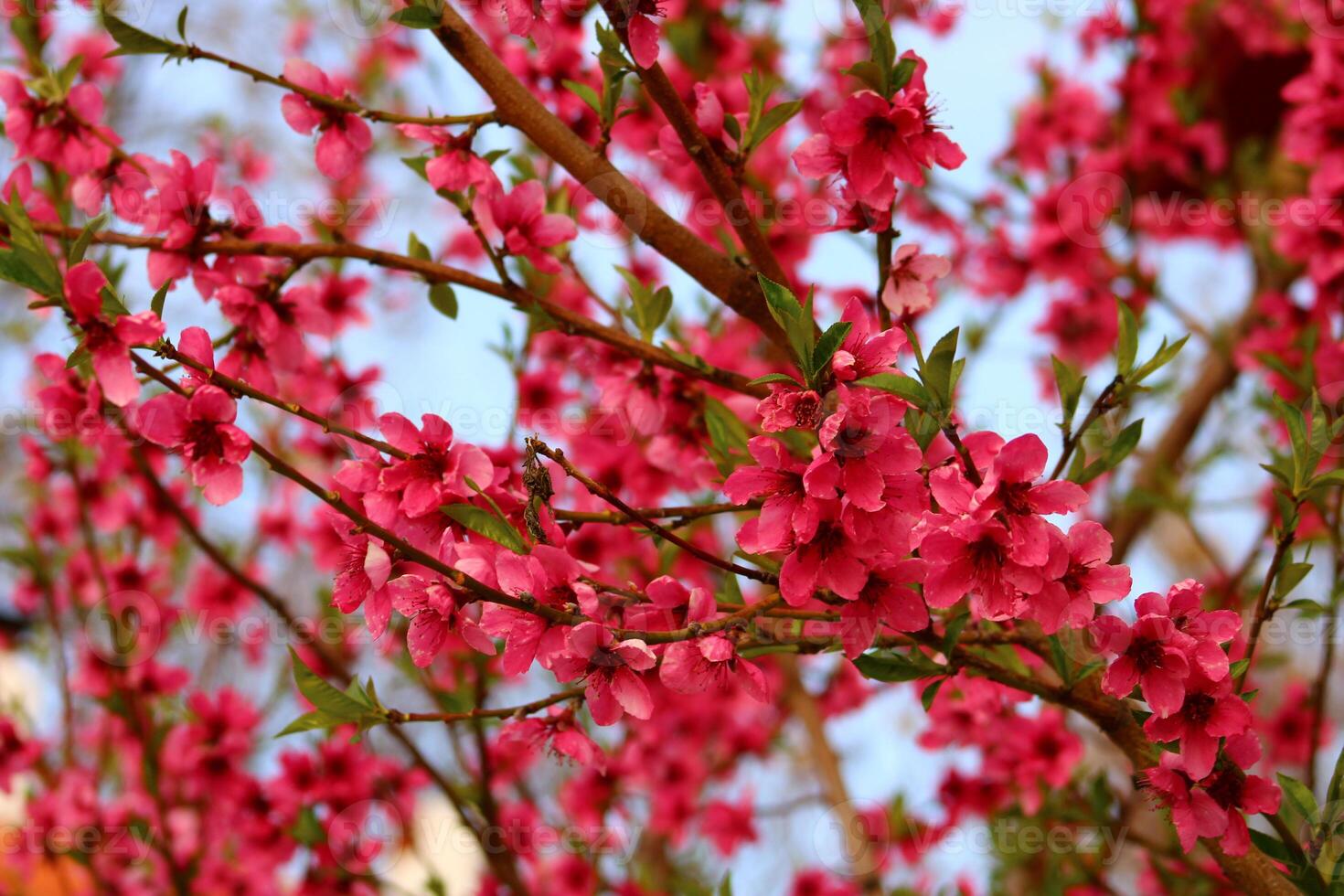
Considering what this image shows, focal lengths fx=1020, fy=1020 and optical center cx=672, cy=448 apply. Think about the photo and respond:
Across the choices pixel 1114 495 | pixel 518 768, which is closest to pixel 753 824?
pixel 518 768

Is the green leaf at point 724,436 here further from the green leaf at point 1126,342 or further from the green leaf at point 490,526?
the green leaf at point 1126,342

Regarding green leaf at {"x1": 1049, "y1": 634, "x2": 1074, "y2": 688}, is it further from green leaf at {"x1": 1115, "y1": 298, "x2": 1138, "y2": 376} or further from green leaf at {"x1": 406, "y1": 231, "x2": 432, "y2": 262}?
green leaf at {"x1": 406, "y1": 231, "x2": 432, "y2": 262}

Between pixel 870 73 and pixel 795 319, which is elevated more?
pixel 870 73

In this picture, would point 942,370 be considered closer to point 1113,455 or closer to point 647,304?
point 1113,455

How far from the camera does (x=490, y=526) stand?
119cm

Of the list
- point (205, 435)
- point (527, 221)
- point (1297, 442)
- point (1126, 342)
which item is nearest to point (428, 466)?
point (205, 435)

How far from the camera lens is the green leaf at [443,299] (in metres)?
1.71

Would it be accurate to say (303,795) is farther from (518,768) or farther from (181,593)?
(181,593)

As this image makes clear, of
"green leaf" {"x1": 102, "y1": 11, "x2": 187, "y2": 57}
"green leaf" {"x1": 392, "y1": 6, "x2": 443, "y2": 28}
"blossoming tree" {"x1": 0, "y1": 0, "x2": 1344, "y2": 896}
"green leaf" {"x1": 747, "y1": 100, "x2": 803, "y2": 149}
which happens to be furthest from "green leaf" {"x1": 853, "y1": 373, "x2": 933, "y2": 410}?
"green leaf" {"x1": 102, "y1": 11, "x2": 187, "y2": 57}

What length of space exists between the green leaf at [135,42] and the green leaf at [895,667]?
136 cm

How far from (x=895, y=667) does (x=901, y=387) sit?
370mm

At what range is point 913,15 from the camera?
15.0 feet

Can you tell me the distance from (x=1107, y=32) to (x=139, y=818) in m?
4.06

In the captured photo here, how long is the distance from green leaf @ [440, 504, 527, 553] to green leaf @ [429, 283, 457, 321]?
0.61m
